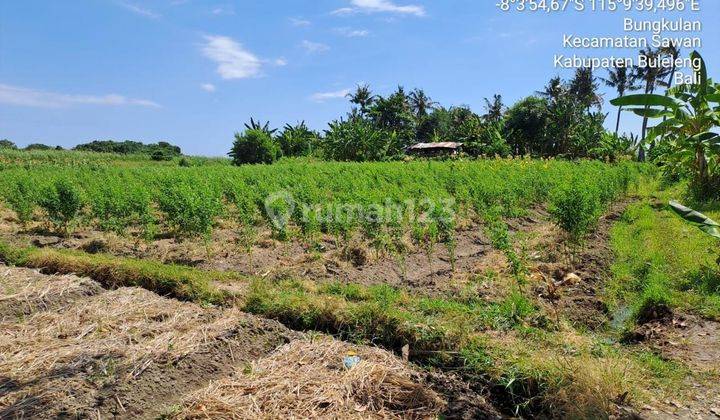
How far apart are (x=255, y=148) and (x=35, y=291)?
35.4 m

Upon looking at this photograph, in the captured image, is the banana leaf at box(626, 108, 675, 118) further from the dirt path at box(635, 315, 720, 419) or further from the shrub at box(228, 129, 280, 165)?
the shrub at box(228, 129, 280, 165)

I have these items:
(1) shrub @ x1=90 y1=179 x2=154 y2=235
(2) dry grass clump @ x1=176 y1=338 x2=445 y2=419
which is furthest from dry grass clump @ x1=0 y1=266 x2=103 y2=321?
(1) shrub @ x1=90 y1=179 x2=154 y2=235

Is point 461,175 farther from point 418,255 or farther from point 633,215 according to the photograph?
point 418,255

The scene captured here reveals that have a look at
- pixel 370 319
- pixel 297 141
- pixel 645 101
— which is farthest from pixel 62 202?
pixel 297 141

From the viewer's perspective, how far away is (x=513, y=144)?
43688 mm

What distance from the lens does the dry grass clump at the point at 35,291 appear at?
5391 millimetres

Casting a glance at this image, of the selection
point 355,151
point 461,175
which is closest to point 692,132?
point 461,175

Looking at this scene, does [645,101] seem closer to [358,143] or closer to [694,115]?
[694,115]

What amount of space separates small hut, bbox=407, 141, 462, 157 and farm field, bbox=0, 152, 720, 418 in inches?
1324

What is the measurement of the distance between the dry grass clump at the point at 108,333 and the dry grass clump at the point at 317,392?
778 mm

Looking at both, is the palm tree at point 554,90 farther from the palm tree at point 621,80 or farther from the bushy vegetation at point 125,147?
the bushy vegetation at point 125,147

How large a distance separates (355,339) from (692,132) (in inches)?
283

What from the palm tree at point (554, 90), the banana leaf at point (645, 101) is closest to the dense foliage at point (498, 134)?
the palm tree at point (554, 90)

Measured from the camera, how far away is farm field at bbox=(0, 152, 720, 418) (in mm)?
3537
